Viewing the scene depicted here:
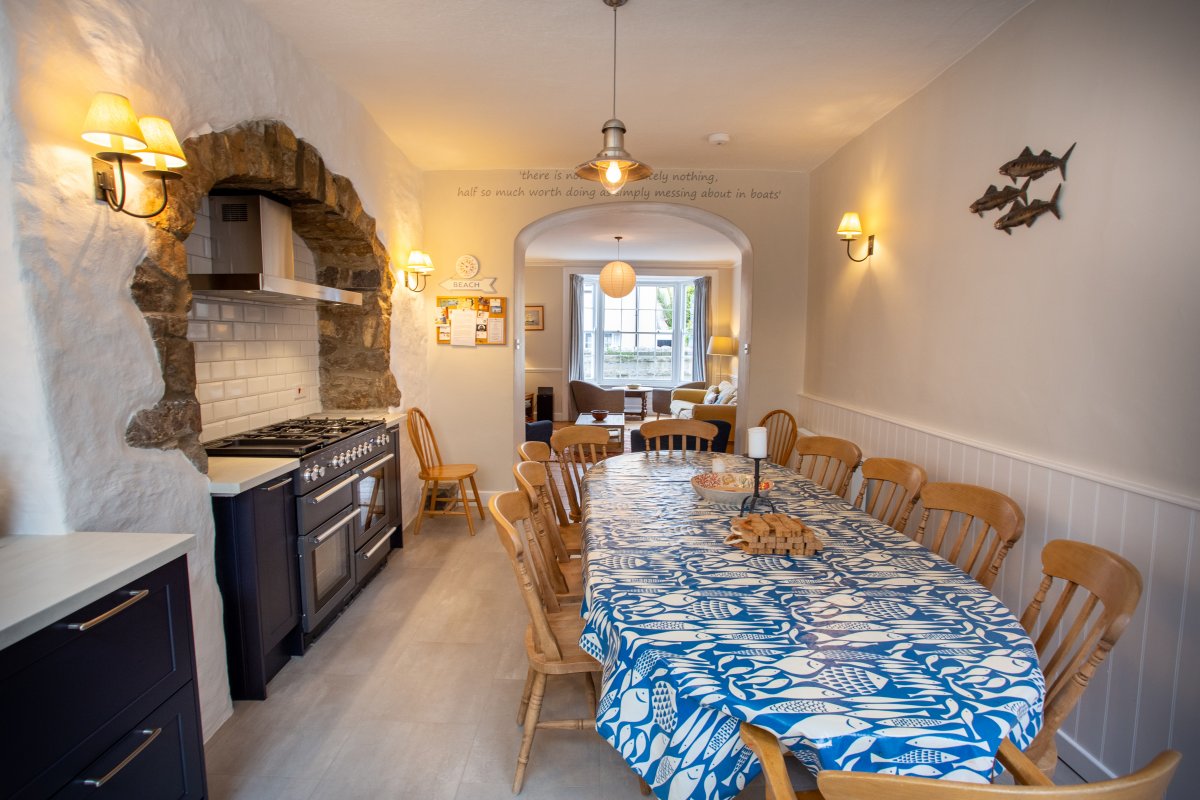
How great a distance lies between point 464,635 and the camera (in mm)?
2811

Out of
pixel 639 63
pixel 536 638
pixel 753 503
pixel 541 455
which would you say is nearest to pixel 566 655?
pixel 536 638

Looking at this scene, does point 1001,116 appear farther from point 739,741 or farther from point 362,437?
point 362,437

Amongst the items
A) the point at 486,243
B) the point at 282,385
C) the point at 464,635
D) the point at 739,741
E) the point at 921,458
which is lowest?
the point at 464,635

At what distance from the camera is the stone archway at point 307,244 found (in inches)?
74.8

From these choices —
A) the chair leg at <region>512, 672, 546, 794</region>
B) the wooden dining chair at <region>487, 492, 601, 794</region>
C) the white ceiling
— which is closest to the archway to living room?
the white ceiling

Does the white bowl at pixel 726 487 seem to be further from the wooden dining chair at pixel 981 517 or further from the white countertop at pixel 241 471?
the white countertop at pixel 241 471

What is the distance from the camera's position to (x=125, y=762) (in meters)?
1.32

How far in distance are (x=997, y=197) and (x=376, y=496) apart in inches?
131

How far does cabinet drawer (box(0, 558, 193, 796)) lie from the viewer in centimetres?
110

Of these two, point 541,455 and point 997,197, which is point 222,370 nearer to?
point 541,455

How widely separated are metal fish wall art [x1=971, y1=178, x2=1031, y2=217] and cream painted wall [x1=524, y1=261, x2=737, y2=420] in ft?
23.8

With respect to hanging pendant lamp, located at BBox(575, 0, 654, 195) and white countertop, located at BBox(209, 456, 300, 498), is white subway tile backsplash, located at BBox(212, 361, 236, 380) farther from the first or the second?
hanging pendant lamp, located at BBox(575, 0, 654, 195)

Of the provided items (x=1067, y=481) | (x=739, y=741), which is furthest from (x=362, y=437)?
(x=1067, y=481)

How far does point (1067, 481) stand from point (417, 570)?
3.17 metres
